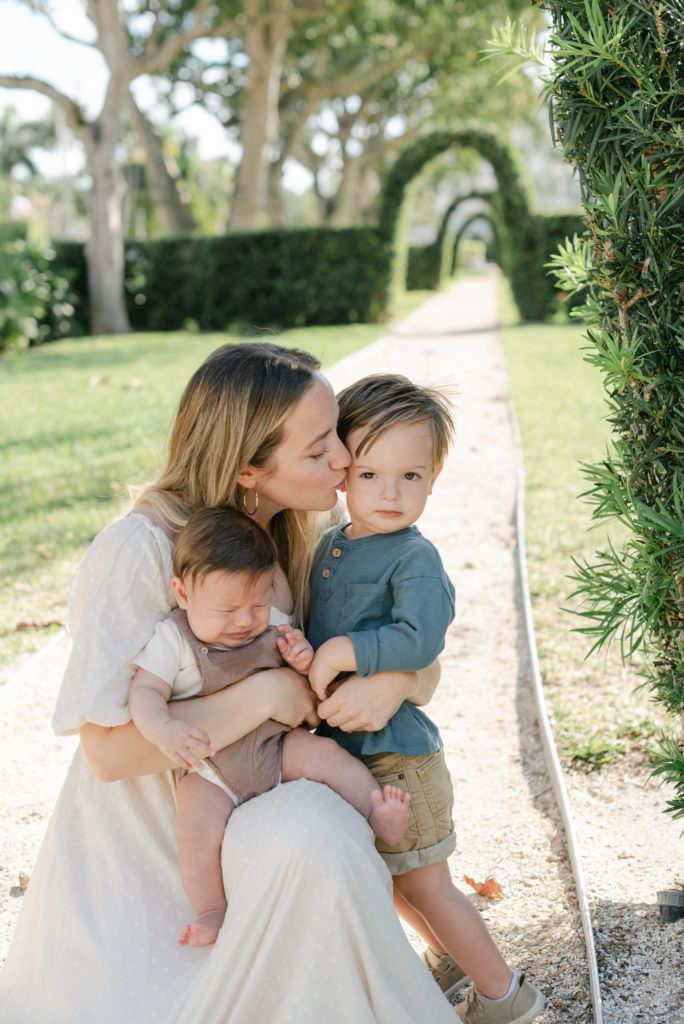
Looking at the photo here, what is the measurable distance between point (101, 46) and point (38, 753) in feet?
53.0

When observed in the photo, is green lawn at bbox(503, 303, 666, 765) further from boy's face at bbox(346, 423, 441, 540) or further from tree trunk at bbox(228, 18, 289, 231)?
tree trunk at bbox(228, 18, 289, 231)

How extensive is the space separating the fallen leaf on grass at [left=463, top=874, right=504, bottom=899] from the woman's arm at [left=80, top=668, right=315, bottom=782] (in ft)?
4.23

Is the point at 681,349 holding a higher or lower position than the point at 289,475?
higher

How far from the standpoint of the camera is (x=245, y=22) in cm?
1917

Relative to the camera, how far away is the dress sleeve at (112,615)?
211 cm

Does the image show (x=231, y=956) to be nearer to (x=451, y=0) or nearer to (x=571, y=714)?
(x=571, y=714)

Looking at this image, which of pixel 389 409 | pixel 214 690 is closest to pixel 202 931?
pixel 214 690

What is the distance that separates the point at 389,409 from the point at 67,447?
23.0 ft

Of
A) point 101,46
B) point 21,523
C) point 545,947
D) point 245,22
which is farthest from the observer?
point 245,22

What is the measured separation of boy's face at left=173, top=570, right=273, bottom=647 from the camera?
212 cm

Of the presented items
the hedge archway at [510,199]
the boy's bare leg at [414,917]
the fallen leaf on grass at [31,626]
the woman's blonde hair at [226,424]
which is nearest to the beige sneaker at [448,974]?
the boy's bare leg at [414,917]

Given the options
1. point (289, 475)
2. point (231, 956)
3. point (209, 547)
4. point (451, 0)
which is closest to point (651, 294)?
point (289, 475)

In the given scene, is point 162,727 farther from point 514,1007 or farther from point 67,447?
point 67,447

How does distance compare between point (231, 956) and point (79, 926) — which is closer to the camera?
point (231, 956)
